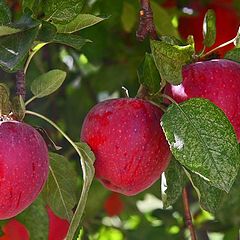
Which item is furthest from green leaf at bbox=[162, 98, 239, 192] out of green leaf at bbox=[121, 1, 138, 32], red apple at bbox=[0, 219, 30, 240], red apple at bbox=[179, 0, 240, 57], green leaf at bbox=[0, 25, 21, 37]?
green leaf at bbox=[121, 1, 138, 32]

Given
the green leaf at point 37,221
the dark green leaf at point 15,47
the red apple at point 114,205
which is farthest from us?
the red apple at point 114,205

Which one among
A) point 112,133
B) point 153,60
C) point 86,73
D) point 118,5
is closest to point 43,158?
point 112,133

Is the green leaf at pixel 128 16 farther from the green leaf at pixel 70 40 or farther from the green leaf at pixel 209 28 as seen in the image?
the green leaf at pixel 70 40

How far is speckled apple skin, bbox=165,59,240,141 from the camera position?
119 centimetres

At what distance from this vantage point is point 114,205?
245 centimetres

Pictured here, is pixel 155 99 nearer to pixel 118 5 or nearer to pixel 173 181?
pixel 173 181

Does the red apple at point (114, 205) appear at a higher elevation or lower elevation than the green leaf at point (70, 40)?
lower

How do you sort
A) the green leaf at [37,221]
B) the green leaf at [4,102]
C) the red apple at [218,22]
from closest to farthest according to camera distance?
the green leaf at [4,102] < the green leaf at [37,221] < the red apple at [218,22]

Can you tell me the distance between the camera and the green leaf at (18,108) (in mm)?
1141

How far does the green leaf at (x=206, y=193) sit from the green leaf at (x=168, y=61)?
0.17m

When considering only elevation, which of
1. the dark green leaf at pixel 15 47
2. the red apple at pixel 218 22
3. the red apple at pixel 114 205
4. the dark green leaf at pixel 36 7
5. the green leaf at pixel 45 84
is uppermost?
the dark green leaf at pixel 15 47

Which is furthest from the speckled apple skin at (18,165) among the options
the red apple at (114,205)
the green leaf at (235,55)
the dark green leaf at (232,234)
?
the red apple at (114,205)

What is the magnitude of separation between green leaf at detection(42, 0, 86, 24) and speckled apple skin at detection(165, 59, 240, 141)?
0.18 meters

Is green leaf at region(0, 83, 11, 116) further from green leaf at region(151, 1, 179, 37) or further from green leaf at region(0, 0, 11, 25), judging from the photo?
green leaf at region(151, 1, 179, 37)
